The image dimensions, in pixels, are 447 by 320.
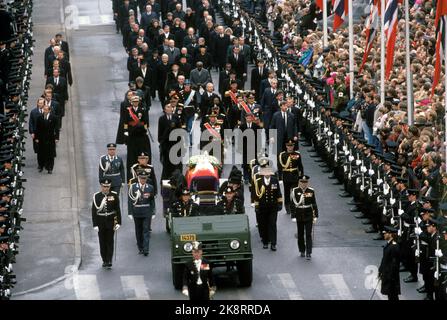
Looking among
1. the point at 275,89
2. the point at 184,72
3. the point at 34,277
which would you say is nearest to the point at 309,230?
the point at 34,277

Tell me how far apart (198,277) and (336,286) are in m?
3.63

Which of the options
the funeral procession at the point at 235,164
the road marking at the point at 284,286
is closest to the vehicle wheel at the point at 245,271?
the funeral procession at the point at 235,164

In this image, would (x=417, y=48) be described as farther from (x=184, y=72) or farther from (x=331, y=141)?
(x=184, y=72)

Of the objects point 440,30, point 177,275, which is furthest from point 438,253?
point 440,30

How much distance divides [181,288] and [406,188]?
4.97 m

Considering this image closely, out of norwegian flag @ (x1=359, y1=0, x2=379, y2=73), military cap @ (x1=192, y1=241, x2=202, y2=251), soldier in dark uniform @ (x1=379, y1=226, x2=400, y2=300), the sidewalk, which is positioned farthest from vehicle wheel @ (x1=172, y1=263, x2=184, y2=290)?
norwegian flag @ (x1=359, y1=0, x2=379, y2=73)

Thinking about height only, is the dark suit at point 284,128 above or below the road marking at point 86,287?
above

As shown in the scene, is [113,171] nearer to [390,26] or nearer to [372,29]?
[390,26]

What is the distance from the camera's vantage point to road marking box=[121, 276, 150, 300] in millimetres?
31812

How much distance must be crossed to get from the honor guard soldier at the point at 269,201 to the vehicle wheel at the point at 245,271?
273cm

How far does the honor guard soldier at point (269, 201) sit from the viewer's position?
34.7m

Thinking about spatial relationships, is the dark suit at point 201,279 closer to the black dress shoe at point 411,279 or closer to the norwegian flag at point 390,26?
the black dress shoe at point 411,279

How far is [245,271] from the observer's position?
32.0 meters

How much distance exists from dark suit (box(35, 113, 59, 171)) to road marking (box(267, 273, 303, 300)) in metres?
10.1
